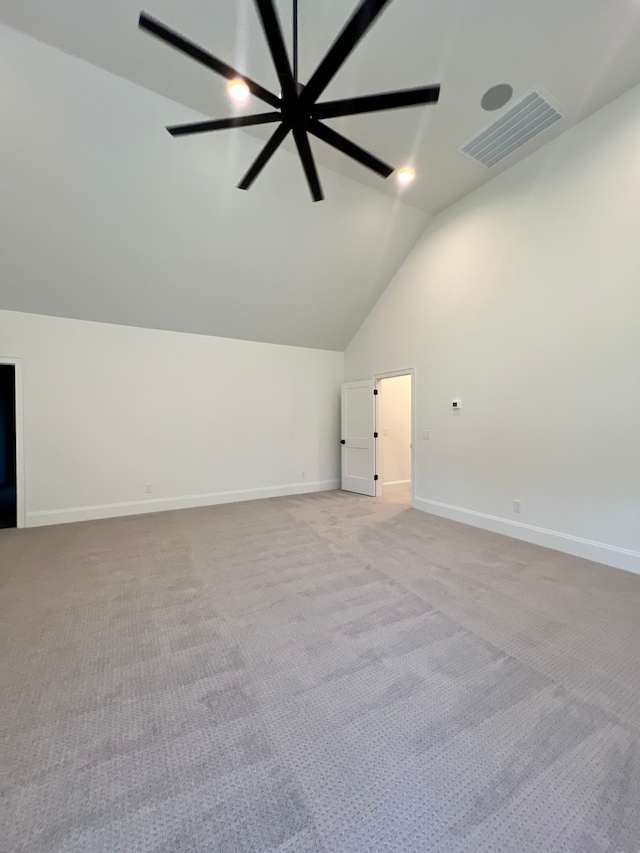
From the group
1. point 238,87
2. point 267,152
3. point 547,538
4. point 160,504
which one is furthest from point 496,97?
point 160,504

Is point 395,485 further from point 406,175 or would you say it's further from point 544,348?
point 406,175

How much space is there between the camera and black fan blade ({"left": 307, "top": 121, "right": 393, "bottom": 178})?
1.99 m

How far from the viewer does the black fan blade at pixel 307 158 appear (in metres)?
2.04

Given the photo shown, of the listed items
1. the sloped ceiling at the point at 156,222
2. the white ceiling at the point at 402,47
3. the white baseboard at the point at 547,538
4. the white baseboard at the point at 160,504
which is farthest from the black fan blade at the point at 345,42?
the white baseboard at the point at 160,504

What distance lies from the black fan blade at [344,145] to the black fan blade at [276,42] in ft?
0.78

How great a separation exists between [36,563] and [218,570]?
1714 millimetres

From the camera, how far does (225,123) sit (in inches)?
79.4

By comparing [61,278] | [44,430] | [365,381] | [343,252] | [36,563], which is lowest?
[36,563]

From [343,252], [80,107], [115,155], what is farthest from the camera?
[343,252]

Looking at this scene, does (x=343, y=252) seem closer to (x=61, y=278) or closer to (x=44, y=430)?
(x=61, y=278)

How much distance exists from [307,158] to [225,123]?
53 centimetres

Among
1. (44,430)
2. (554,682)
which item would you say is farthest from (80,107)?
(554,682)

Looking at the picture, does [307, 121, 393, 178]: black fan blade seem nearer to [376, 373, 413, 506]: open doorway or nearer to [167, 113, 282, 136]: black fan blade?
[167, 113, 282, 136]: black fan blade

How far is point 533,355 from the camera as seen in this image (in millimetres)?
3576
